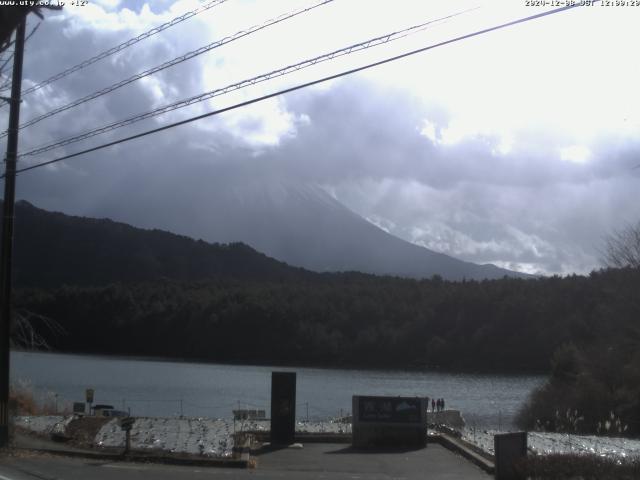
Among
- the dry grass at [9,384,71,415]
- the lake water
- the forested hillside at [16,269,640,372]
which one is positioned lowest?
the lake water

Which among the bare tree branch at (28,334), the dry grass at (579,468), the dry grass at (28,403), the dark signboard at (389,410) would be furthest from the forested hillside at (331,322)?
the dry grass at (579,468)

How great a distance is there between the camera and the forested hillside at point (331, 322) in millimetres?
85000

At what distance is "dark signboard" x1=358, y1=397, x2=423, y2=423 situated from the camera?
2038 centimetres

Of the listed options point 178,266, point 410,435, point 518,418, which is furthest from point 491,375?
point 178,266

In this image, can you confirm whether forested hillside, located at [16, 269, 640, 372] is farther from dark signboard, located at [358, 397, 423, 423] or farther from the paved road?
the paved road

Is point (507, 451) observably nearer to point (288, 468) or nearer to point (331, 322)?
point (288, 468)

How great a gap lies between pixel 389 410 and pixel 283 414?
2583mm

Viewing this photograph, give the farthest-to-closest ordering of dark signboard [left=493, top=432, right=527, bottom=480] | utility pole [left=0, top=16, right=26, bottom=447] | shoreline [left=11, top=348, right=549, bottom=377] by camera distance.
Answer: shoreline [left=11, top=348, right=549, bottom=377] < utility pole [left=0, top=16, right=26, bottom=447] < dark signboard [left=493, top=432, right=527, bottom=480]

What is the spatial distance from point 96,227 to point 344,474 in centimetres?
13507

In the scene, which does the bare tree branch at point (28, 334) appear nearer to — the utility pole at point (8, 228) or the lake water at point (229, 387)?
the utility pole at point (8, 228)

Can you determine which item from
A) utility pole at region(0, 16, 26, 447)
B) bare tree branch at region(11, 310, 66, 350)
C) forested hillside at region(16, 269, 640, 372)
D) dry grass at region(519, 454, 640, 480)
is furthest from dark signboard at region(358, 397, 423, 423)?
forested hillside at region(16, 269, 640, 372)

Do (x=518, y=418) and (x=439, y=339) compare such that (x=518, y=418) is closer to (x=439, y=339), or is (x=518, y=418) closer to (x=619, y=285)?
(x=619, y=285)

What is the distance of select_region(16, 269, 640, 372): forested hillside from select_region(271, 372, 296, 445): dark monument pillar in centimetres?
5892

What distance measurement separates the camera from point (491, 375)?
270 feet
